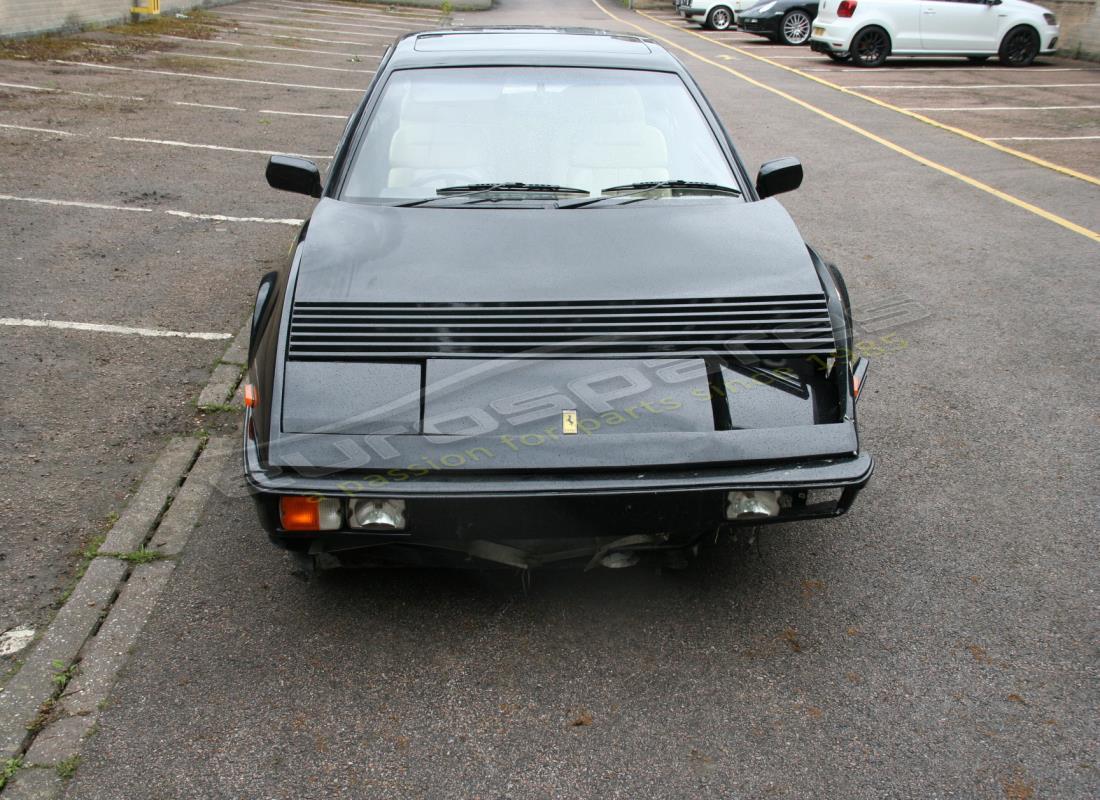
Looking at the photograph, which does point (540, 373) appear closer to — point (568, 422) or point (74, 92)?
point (568, 422)

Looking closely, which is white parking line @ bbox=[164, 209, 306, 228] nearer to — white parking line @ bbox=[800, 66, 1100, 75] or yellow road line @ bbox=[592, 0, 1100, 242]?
yellow road line @ bbox=[592, 0, 1100, 242]

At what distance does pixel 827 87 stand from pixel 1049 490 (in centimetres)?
1354

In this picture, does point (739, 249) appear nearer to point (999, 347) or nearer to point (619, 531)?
point (619, 531)

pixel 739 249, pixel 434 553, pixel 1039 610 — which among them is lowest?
pixel 1039 610

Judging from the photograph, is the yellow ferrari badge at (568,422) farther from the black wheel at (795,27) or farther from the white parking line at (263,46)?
the black wheel at (795,27)

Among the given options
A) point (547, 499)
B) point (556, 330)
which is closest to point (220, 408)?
point (556, 330)

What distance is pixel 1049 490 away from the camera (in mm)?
3984

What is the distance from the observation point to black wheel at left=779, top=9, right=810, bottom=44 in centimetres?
2334

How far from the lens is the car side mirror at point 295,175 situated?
4195 millimetres

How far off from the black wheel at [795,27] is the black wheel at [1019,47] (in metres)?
6.01

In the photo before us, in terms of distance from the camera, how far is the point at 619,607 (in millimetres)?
→ 3211

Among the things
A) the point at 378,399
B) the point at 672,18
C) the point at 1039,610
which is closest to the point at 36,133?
the point at 378,399

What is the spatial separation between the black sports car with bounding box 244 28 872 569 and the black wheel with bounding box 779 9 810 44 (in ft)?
71.1

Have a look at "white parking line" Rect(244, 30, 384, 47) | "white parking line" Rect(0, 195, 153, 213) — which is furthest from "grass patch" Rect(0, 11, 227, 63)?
"white parking line" Rect(0, 195, 153, 213)
